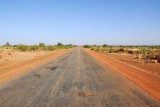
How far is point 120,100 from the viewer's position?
413cm

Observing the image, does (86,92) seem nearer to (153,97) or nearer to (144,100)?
(144,100)

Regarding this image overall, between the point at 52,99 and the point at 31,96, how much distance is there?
0.83m

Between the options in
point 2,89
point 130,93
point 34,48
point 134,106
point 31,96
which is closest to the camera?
point 134,106

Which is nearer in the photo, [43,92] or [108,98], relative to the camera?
[108,98]

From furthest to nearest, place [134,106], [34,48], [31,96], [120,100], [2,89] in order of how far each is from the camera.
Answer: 1. [34,48]
2. [2,89]
3. [31,96]
4. [120,100]
5. [134,106]

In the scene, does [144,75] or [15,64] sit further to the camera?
[15,64]

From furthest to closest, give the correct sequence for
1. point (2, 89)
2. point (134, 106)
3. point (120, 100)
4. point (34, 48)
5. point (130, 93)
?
point (34, 48)
point (2, 89)
point (130, 93)
point (120, 100)
point (134, 106)

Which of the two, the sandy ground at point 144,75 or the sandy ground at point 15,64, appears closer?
the sandy ground at point 144,75

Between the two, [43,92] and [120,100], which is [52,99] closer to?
[43,92]

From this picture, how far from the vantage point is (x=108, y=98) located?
4.28m

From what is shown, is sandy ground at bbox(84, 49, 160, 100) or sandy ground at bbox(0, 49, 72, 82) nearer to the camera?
sandy ground at bbox(84, 49, 160, 100)

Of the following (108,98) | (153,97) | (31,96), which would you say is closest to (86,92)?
(108,98)

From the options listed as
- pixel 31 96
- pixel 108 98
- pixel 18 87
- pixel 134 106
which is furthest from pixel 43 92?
pixel 134 106

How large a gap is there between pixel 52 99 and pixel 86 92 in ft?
4.39
